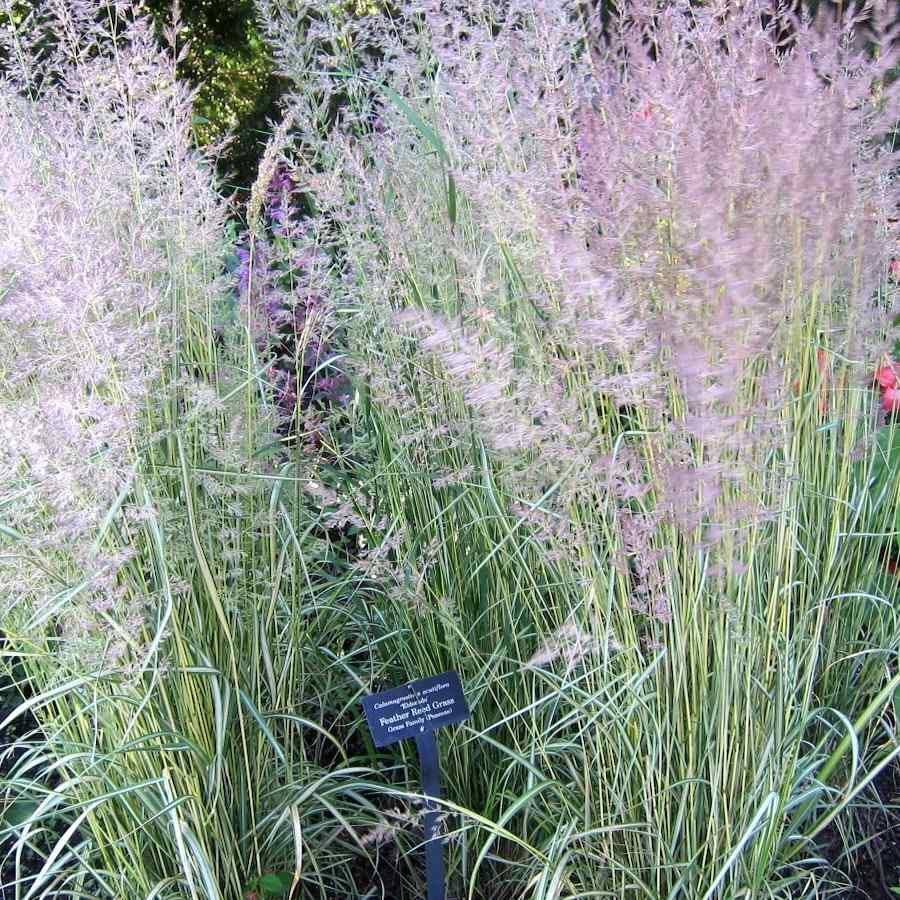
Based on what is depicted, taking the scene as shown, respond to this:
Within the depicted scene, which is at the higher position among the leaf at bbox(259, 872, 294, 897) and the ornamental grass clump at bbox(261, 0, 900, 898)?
the ornamental grass clump at bbox(261, 0, 900, 898)

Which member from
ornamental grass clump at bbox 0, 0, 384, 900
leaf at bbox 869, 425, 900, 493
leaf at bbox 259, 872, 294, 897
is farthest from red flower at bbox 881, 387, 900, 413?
leaf at bbox 259, 872, 294, 897

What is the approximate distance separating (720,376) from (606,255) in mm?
259

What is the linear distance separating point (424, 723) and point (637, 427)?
658 millimetres

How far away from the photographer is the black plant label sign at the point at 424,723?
173 centimetres

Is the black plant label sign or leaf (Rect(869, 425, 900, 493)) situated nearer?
the black plant label sign

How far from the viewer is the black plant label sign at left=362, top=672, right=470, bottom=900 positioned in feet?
5.66

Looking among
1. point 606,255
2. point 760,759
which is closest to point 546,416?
point 606,255

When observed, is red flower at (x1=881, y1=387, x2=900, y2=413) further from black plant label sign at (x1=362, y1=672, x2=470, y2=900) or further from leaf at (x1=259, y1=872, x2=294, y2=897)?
leaf at (x1=259, y1=872, x2=294, y2=897)

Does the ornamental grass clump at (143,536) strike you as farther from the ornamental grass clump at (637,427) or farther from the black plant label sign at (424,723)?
the ornamental grass clump at (637,427)

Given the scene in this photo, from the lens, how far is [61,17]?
1.85 m

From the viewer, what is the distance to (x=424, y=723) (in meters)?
1.74

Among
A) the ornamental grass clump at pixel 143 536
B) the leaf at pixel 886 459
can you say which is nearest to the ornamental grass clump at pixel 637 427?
the leaf at pixel 886 459

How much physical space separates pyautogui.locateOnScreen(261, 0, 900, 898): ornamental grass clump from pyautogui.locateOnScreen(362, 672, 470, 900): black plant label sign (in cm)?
10

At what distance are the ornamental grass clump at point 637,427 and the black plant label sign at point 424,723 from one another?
0.34 ft
